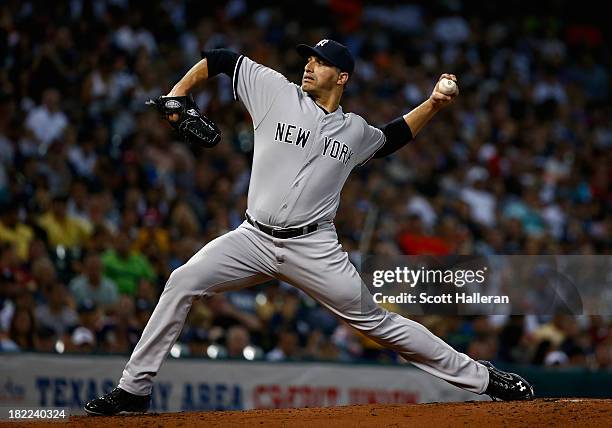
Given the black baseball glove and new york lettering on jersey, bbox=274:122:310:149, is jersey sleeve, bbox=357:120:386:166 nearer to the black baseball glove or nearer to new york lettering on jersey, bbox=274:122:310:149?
new york lettering on jersey, bbox=274:122:310:149

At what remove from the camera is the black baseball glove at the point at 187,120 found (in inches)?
201

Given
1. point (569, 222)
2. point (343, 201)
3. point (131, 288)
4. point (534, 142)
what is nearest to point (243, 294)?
point (131, 288)

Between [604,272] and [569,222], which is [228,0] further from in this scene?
[604,272]

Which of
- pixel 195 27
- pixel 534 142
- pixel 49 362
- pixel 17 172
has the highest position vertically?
pixel 195 27

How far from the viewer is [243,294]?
30.9 ft

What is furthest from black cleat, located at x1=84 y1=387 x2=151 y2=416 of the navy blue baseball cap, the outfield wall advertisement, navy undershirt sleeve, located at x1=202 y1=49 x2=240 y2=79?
the outfield wall advertisement

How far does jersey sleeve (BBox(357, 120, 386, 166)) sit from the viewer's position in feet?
18.0

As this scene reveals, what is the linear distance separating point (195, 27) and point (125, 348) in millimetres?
5524

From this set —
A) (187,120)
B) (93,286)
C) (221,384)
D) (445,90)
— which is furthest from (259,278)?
(93,286)

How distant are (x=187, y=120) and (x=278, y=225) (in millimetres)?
684

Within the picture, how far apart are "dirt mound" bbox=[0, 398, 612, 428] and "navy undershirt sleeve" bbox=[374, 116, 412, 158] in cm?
138

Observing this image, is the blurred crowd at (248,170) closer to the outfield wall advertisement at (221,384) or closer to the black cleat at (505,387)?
the outfield wall advertisement at (221,384)

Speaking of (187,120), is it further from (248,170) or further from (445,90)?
(248,170)

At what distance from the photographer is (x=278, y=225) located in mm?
5184
